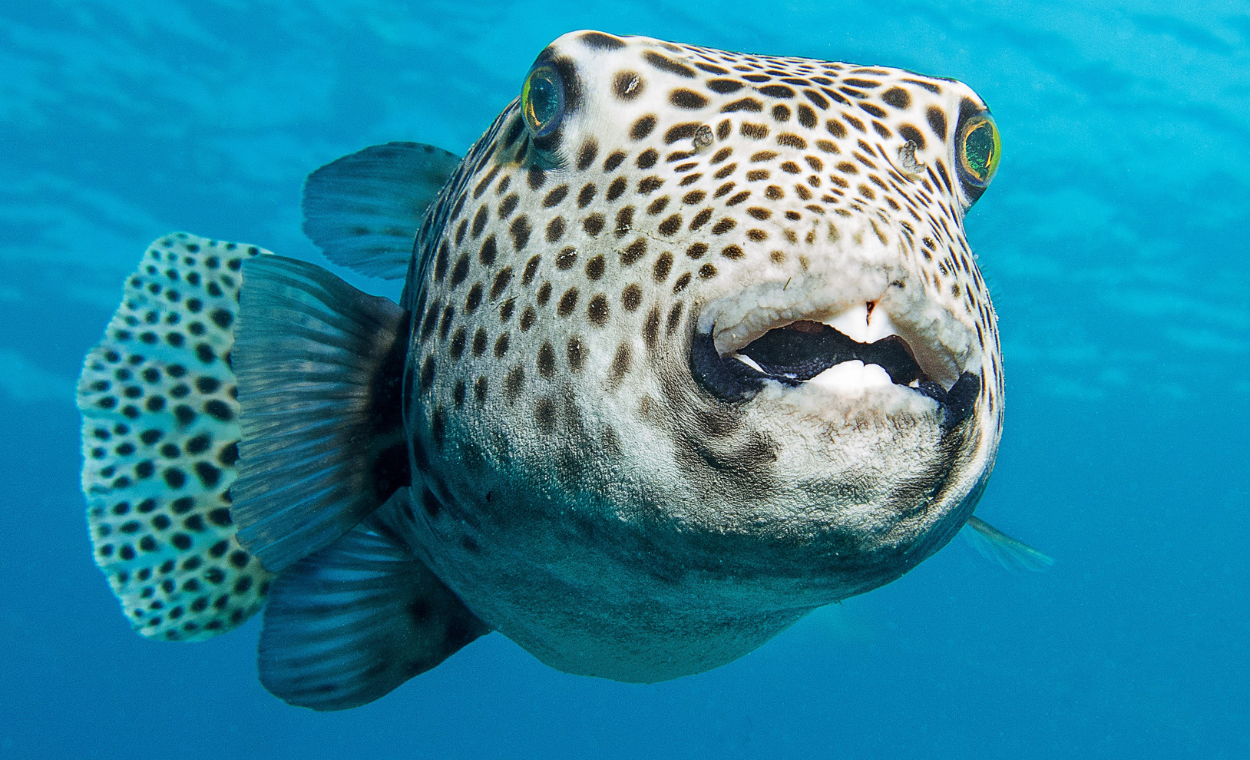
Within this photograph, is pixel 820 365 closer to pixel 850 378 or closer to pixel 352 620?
pixel 850 378

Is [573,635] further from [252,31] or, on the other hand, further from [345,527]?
[252,31]

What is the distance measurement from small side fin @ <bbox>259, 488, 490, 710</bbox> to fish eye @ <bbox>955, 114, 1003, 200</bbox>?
211 centimetres

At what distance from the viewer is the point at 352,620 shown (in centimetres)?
286

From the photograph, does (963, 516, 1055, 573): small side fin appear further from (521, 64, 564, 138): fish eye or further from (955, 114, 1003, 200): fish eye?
(521, 64, 564, 138): fish eye

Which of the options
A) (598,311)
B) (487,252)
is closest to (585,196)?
(487,252)

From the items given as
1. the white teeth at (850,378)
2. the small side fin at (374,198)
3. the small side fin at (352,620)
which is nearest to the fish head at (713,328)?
the white teeth at (850,378)

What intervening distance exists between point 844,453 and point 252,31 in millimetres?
20847

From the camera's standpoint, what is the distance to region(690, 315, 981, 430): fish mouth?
1315mm

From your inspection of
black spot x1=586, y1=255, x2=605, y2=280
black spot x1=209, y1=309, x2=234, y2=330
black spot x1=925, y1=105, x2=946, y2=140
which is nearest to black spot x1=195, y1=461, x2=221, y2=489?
black spot x1=209, y1=309, x2=234, y2=330

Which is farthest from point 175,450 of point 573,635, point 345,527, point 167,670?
point 167,670

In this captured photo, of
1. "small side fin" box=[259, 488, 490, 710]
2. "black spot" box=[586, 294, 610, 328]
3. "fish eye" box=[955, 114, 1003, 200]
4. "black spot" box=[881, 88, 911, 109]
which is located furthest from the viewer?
"small side fin" box=[259, 488, 490, 710]

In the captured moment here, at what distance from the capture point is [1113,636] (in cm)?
9750

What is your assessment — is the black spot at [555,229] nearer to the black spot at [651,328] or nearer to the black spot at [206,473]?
the black spot at [651,328]

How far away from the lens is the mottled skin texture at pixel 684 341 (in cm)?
136
